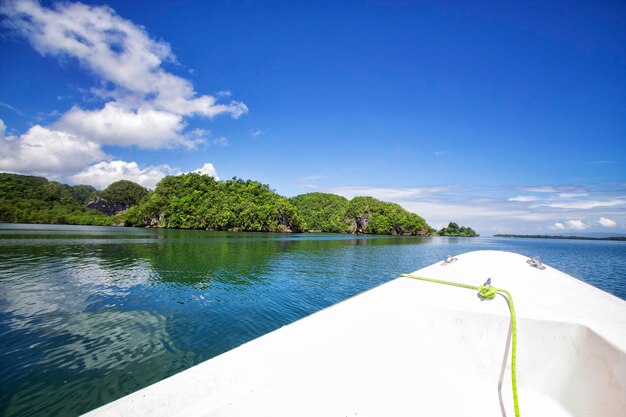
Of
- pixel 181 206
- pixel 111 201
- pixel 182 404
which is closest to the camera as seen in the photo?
pixel 182 404

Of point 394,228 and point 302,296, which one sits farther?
point 394,228

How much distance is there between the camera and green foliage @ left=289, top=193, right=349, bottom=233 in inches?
4240

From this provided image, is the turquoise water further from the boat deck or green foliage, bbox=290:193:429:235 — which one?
green foliage, bbox=290:193:429:235

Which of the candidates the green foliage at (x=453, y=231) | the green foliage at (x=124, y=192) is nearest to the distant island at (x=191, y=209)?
the green foliage at (x=124, y=192)

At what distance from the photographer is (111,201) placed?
110188 millimetres

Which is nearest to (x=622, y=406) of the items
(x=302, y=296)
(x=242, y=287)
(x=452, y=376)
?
(x=452, y=376)

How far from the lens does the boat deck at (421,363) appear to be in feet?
4.15

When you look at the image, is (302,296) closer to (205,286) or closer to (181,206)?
(205,286)

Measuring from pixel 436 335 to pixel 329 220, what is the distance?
10788 centimetres

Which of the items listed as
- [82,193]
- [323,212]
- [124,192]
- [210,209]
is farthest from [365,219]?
[82,193]

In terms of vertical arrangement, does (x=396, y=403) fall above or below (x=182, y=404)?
below

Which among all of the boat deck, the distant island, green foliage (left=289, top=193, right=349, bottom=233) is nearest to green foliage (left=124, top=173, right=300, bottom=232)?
the distant island

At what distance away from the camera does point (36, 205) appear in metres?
75.7

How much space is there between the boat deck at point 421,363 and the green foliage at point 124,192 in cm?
12909
